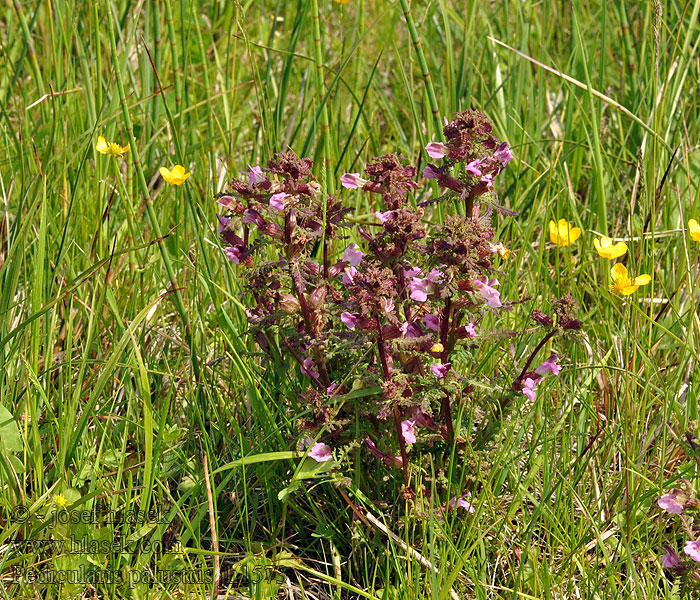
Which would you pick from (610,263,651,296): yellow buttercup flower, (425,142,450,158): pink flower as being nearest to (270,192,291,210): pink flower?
(425,142,450,158): pink flower

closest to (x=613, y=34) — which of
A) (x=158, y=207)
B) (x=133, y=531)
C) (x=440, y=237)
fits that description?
(x=158, y=207)

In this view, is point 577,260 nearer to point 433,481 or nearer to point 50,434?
point 433,481

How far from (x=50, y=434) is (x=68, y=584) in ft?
1.34

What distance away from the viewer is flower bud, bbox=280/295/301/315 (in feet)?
5.39

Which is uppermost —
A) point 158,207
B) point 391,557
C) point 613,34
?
point 613,34

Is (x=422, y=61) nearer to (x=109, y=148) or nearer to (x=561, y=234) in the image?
(x=561, y=234)

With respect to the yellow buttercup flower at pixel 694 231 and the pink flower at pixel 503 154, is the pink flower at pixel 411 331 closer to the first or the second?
the pink flower at pixel 503 154

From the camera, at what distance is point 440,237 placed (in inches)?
62.4

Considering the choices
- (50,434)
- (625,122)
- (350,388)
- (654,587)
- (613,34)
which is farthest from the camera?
(613,34)

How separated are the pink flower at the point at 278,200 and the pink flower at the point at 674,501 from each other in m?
0.92

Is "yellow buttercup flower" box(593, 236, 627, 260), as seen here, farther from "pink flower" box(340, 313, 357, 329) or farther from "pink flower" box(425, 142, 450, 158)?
"pink flower" box(340, 313, 357, 329)

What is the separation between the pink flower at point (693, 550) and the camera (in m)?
1.47

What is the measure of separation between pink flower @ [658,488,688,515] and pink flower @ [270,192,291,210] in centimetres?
92

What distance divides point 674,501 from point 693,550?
9 cm
